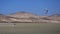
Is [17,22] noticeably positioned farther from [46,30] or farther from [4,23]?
[46,30]

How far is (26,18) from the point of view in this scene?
12.1 ft

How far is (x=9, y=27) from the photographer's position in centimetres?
373

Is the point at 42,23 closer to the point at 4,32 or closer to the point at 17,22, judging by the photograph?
the point at 17,22

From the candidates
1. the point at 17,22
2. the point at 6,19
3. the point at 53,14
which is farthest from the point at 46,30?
the point at 6,19

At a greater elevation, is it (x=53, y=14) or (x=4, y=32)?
(x=53, y=14)

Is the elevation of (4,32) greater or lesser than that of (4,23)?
lesser

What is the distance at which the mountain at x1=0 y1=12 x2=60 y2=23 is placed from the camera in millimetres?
3666

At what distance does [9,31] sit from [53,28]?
1113 mm

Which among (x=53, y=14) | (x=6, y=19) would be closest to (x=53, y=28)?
(x=53, y=14)

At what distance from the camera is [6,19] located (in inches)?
146

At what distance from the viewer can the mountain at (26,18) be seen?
3.67 m

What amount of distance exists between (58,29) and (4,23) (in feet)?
4.46

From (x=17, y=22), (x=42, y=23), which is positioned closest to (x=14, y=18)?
(x=17, y=22)

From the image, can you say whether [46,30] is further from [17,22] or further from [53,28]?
[17,22]
